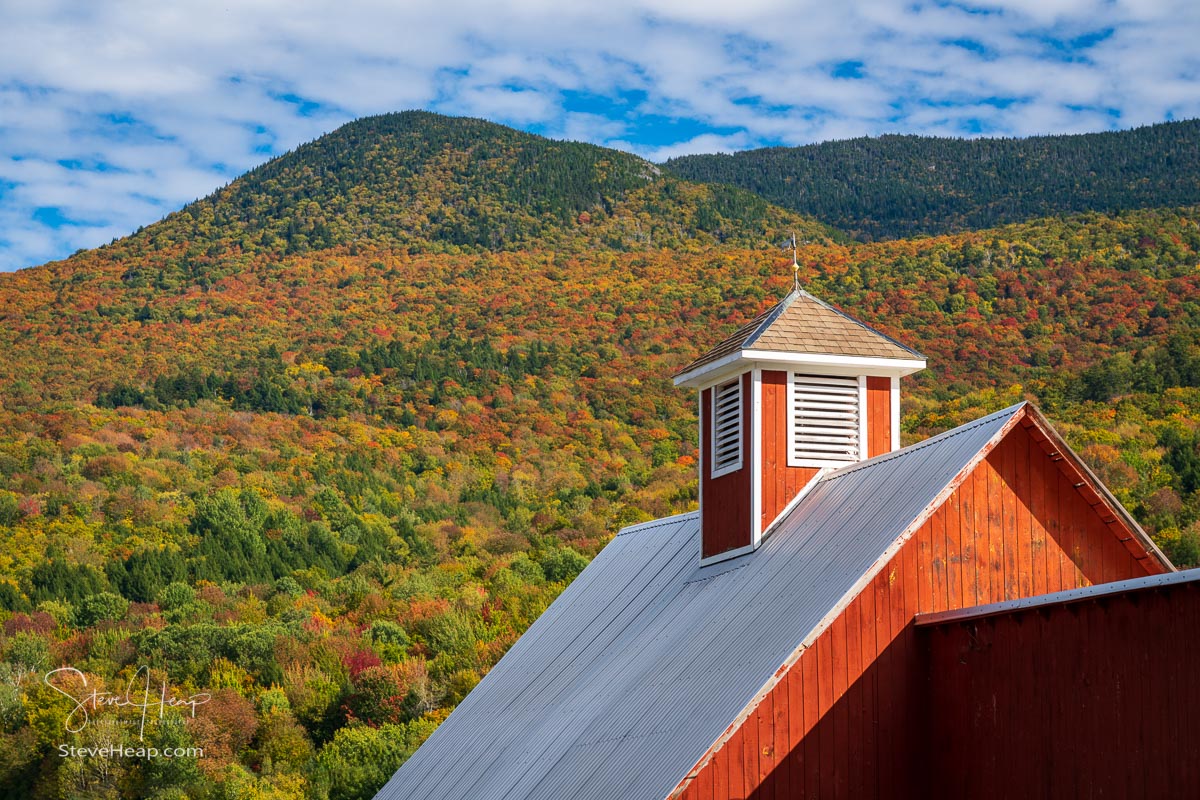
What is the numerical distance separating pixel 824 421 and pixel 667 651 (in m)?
3.17

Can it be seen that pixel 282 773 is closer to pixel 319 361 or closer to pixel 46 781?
pixel 46 781

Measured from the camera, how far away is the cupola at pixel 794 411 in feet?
54.6

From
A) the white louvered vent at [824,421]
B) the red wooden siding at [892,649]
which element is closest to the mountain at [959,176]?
the white louvered vent at [824,421]

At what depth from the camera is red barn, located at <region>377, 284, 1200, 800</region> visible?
427 inches

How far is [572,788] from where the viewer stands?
46.2 ft

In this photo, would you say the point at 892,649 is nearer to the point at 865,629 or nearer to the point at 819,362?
the point at 865,629

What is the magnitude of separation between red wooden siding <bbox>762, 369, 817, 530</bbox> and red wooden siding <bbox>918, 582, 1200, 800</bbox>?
3809mm

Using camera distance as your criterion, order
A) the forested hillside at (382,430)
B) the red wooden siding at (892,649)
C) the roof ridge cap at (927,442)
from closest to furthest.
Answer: the red wooden siding at (892,649), the roof ridge cap at (927,442), the forested hillside at (382,430)

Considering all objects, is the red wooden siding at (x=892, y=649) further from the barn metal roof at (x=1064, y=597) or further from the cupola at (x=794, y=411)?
the cupola at (x=794, y=411)

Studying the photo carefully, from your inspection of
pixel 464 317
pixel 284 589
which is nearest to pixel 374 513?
pixel 284 589

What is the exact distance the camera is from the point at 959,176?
147375 mm

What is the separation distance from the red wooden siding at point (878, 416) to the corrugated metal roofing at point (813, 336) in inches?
15.5

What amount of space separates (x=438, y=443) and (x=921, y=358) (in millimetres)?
69127

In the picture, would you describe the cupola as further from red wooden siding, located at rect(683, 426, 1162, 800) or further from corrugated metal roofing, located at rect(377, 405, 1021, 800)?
red wooden siding, located at rect(683, 426, 1162, 800)
